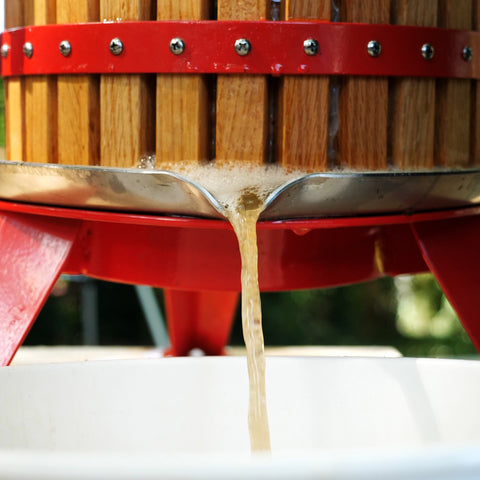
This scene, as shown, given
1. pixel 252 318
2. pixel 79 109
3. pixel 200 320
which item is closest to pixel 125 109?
pixel 79 109

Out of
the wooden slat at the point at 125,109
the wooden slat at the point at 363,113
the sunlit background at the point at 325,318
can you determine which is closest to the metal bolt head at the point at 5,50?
the wooden slat at the point at 125,109

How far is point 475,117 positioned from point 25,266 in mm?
511

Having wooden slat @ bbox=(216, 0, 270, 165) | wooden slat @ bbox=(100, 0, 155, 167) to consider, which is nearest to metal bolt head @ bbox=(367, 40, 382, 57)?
wooden slat @ bbox=(216, 0, 270, 165)

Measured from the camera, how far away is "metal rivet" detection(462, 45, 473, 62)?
92 centimetres

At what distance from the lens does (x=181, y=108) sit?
2.80 feet

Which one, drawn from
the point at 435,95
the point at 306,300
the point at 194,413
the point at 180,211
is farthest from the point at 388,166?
the point at 306,300

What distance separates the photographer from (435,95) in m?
0.91

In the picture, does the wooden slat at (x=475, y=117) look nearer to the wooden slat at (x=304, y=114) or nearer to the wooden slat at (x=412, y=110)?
the wooden slat at (x=412, y=110)

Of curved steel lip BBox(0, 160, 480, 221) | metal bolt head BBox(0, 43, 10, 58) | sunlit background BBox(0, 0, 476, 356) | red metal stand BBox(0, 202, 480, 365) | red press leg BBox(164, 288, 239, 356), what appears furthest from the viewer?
sunlit background BBox(0, 0, 476, 356)

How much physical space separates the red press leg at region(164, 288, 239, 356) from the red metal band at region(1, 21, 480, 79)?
0.64 meters

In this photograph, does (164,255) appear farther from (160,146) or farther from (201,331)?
(201,331)

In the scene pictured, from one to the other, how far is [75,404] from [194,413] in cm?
10

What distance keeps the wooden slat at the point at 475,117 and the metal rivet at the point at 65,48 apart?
0.44m

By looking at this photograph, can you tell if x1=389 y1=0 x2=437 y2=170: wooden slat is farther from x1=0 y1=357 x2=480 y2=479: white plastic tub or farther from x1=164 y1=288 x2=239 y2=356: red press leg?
x1=164 y1=288 x2=239 y2=356: red press leg
